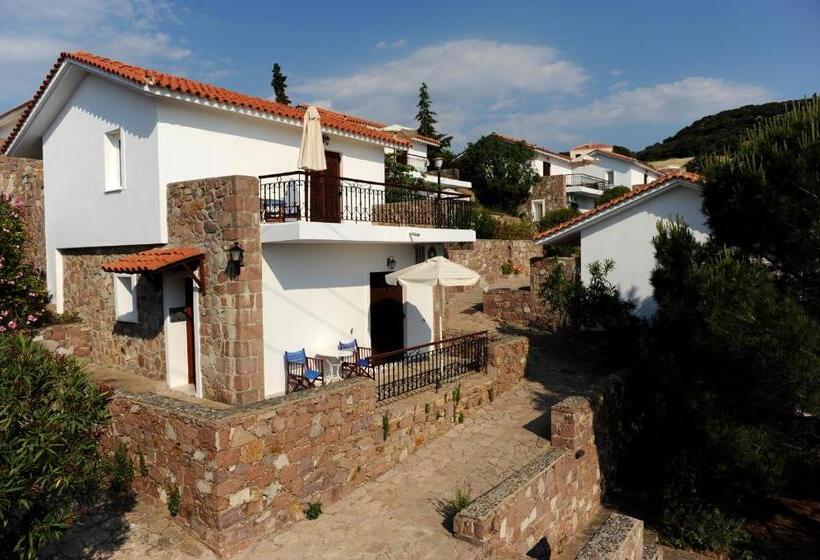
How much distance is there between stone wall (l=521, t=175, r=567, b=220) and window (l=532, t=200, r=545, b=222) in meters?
0.26

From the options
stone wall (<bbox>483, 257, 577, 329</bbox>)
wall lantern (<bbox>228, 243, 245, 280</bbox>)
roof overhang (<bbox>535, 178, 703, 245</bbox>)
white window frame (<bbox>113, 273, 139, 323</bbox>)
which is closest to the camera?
wall lantern (<bbox>228, 243, 245, 280</bbox>)

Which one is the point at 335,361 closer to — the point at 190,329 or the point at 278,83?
the point at 190,329

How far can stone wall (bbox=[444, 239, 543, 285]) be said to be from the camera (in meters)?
27.4

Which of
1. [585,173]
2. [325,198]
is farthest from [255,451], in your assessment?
[585,173]

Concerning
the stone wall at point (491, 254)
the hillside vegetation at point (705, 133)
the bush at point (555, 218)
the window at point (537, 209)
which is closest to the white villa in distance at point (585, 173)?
the window at point (537, 209)

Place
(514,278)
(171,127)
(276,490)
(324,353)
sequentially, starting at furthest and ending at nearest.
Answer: (514,278) → (324,353) → (171,127) → (276,490)

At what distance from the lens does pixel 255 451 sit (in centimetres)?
716

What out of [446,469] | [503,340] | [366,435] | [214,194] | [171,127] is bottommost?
[446,469]

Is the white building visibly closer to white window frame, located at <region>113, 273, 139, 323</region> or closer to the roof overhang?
the roof overhang

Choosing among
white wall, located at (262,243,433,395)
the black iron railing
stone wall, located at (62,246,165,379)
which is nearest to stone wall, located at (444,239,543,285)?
white wall, located at (262,243,433,395)

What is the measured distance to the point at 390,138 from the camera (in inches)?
617

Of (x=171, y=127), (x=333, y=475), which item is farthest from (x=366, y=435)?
(x=171, y=127)

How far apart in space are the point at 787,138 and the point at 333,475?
9042 mm

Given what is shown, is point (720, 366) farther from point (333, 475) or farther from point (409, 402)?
point (333, 475)
